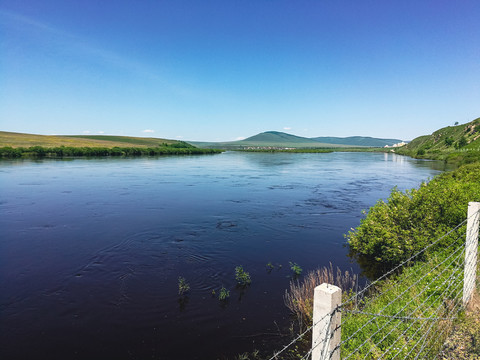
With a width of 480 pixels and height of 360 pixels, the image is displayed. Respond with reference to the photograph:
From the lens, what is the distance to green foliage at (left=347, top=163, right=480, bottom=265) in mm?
11513

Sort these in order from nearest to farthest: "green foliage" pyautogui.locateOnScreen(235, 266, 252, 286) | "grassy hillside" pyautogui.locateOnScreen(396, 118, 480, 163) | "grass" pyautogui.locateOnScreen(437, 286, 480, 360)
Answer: "grass" pyautogui.locateOnScreen(437, 286, 480, 360)
"green foliage" pyautogui.locateOnScreen(235, 266, 252, 286)
"grassy hillside" pyautogui.locateOnScreen(396, 118, 480, 163)

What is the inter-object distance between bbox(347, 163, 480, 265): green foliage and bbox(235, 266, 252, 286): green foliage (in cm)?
542

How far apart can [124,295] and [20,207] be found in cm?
1881

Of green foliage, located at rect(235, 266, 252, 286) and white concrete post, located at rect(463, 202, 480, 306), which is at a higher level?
white concrete post, located at rect(463, 202, 480, 306)

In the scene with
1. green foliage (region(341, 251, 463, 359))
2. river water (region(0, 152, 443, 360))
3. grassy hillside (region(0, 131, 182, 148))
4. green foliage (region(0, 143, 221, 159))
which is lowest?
river water (region(0, 152, 443, 360))

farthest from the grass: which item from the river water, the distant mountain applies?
the distant mountain

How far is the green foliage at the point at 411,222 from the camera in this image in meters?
11.5

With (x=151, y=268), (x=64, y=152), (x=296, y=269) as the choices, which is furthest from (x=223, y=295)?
(x=64, y=152)

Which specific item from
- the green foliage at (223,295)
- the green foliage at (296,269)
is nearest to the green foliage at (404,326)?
the green foliage at (296,269)

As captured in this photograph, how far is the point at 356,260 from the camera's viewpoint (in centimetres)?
1408

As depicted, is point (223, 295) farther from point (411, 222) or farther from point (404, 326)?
point (411, 222)

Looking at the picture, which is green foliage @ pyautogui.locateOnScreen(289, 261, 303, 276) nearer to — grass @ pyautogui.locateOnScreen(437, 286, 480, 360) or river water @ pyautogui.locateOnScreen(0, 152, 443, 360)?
river water @ pyautogui.locateOnScreen(0, 152, 443, 360)

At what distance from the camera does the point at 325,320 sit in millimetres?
3168

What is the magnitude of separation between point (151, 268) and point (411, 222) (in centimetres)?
1123
